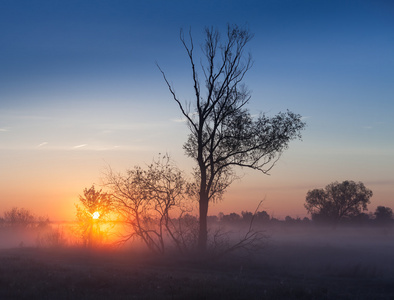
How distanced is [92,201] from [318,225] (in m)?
66.9

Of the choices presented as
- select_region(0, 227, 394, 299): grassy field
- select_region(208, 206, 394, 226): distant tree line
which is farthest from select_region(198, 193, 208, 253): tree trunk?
select_region(208, 206, 394, 226): distant tree line

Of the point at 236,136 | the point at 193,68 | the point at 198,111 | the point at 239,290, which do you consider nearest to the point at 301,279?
the point at 239,290

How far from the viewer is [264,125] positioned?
3331cm

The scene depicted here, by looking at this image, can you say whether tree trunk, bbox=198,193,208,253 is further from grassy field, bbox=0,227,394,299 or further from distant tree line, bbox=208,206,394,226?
distant tree line, bbox=208,206,394,226

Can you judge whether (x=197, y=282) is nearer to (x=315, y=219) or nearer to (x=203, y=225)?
(x=203, y=225)

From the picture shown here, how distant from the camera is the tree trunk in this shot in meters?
32.5

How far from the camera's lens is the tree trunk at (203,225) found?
107ft

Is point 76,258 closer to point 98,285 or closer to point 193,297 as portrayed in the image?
point 98,285

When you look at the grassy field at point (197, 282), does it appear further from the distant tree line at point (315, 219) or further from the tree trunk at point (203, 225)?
the distant tree line at point (315, 219)

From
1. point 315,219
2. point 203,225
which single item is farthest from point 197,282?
point 315,219

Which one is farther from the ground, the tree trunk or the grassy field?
the tree trunk

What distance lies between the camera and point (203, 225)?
1303 inches

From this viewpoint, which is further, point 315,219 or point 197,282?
point 315,219

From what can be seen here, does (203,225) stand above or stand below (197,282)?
above
